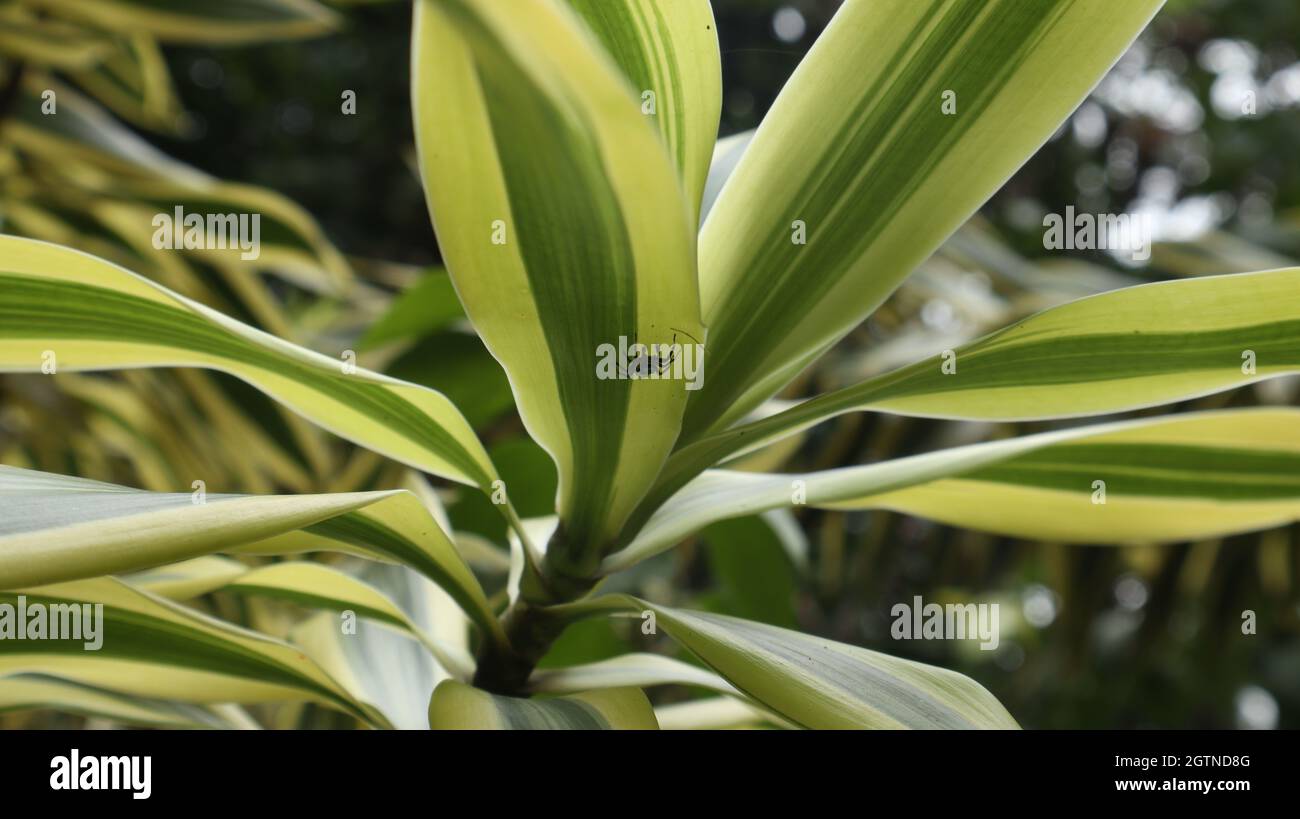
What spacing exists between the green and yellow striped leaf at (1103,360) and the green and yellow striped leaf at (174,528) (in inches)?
3.6

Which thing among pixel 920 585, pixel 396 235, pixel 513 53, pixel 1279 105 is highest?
pixel 1279 105

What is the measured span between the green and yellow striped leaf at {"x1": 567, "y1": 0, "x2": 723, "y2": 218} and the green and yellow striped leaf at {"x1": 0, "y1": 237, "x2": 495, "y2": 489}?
123mm

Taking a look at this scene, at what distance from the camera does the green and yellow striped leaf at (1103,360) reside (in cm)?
36

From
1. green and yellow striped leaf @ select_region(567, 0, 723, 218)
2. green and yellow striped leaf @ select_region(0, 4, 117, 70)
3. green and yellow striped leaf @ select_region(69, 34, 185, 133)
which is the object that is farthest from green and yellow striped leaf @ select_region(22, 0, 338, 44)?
green and yellow striped leaf @ select_region(567, 0, 723, 218)

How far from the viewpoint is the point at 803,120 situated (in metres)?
0.35

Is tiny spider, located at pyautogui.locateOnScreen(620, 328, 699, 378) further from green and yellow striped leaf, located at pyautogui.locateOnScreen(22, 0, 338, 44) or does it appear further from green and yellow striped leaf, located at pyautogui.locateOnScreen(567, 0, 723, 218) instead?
green and yellow striped leaf, located at pyautogui.locateOnScreen(22, 0, 338, 44)

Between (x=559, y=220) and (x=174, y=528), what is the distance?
13 centimetres

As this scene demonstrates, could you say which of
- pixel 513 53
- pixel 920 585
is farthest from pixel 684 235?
pixel 920 585

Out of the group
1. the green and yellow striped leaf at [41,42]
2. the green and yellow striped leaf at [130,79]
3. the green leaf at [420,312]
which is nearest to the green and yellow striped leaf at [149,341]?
the green leaf at [420,312]

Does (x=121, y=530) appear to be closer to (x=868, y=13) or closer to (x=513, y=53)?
(x=513, y=53)

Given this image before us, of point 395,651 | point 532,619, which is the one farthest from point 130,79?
point 532,619

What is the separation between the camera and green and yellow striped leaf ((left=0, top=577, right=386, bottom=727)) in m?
0.39

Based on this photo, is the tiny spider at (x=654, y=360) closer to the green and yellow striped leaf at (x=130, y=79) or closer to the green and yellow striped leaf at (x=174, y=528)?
the green and yellow striped leaf at (x=174, y=528)

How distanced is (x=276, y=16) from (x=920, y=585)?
1.20 meters
